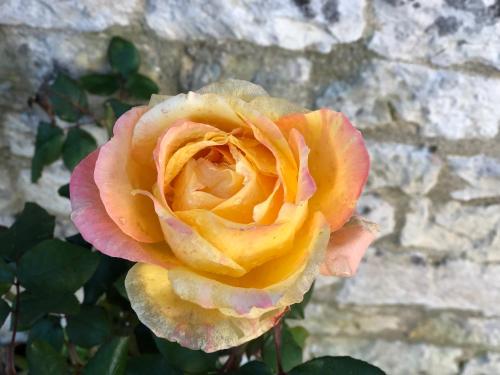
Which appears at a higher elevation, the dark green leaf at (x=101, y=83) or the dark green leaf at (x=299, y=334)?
the dark green leaf at (x=101, y=83)

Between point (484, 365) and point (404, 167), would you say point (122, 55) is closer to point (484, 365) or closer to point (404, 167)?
point (404, 167)

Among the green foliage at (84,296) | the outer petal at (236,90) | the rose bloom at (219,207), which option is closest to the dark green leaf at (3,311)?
the green foliage at (84,296)

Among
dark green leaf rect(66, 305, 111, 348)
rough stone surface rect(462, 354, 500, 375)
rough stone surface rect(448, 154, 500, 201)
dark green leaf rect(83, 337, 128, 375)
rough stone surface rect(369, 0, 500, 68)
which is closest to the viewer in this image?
dark green leaf rect(83, 337, 128, 375)

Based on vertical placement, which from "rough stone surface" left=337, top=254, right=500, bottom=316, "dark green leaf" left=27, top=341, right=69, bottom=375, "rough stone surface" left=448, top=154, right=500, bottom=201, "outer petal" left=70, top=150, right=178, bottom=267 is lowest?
"rough stone surface" left=337, top=254, right=500, bottom=316

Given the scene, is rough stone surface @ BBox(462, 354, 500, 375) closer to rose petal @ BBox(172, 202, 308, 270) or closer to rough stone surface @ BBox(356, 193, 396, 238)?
rough stone surface @ BBox(356, 193, 396, 238)

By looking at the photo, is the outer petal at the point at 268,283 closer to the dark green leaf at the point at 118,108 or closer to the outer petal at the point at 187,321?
the outer petal at the point at 187,321

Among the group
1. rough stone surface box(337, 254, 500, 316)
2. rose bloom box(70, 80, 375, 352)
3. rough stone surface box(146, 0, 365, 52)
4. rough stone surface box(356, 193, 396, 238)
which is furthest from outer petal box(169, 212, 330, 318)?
rough stone surface box(337, 254, 500, 316)

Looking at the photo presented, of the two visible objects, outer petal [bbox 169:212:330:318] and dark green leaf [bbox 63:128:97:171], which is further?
dark green leaf [bbox 63:128:97:171]
